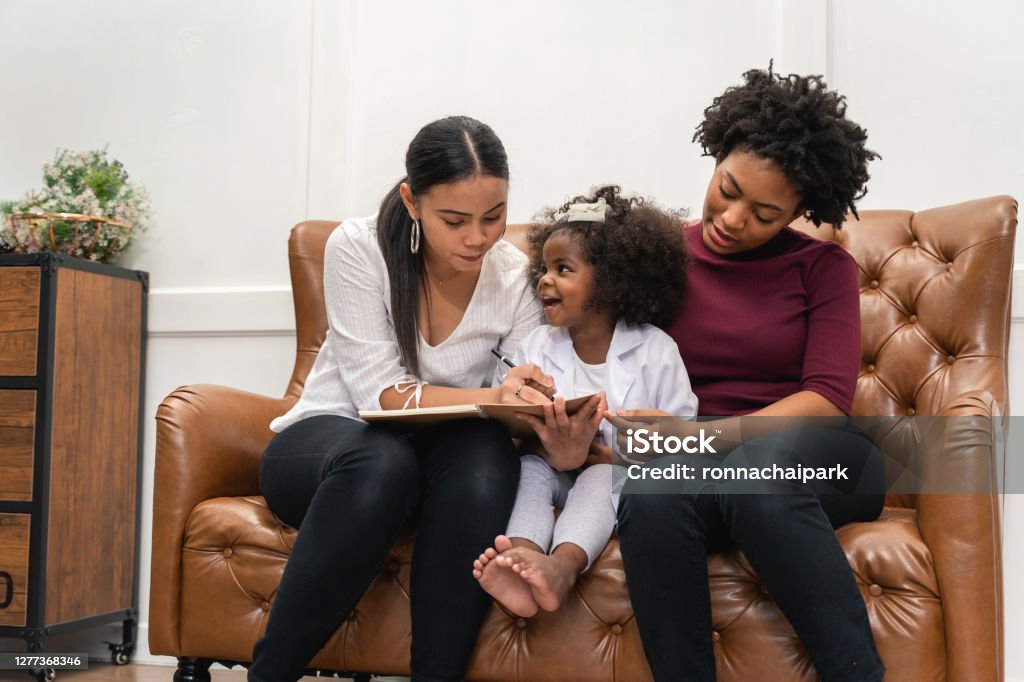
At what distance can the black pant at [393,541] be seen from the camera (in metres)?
1.38

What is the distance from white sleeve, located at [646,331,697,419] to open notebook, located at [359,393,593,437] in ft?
0.77

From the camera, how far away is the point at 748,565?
1.41 m

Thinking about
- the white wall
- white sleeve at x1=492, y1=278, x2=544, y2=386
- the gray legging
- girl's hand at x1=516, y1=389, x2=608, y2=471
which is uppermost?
the white wall

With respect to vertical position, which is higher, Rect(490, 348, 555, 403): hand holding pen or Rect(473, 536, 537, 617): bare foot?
Rect(490, 348, 555, 403): hand holding pen

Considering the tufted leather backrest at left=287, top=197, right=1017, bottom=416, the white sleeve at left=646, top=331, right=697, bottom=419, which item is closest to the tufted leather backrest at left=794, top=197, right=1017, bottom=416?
the tufted leather backrest at left=287, top=197, right=1017, bottom=416

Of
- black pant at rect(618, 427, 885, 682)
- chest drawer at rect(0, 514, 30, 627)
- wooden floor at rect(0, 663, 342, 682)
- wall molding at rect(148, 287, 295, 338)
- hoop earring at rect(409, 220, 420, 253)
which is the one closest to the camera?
black pant at rect(618, 427, 885, 682)

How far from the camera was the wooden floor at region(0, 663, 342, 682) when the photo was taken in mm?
2250

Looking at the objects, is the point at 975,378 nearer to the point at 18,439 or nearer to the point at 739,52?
the point at 739,52

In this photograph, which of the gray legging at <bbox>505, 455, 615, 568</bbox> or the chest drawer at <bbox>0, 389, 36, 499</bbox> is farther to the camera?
the chest drawer at <bbox>0, 389, 36, 499</bbox>

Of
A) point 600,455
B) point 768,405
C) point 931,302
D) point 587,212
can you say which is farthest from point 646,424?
point 931,302

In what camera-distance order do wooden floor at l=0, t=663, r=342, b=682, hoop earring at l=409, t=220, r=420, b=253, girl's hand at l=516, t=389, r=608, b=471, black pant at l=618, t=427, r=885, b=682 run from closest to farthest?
1. black pant at l=618, t=427, r=885, b=682
2. girl's hand at l=516, t=389, r=608, b=471
3. hoop earring at l=409, t=220, r=420, b=253
4. wooden floor at l=0, t=663, r=342, b=682

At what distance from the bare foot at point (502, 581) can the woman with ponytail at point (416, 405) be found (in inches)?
2.1

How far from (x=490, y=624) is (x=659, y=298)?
2.15ft

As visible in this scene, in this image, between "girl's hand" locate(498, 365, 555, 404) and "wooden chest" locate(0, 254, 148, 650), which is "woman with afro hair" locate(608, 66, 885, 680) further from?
"wooden chest" locate(0, 254, 148, 650)
